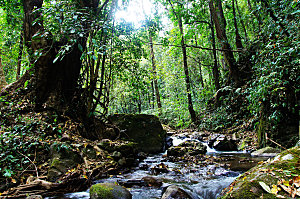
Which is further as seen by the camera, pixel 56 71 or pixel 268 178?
pixel 56 71

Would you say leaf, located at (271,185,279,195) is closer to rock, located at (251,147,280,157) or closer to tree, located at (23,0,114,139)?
rock, located at (251,147,280,157)

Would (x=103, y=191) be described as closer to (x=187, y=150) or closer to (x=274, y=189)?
(x=274, y=189)

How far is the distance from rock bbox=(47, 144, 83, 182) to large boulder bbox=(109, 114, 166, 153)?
3.95m

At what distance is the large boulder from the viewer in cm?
884

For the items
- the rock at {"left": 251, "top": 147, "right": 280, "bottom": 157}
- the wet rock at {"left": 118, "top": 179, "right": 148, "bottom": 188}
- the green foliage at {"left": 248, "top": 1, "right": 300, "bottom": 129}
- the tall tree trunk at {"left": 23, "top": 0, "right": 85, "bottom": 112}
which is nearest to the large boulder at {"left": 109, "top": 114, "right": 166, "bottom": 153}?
the tall tree trunk at {"left": 23, "top": 0, "right": 85, "bottom": 112}

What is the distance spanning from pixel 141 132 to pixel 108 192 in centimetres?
587

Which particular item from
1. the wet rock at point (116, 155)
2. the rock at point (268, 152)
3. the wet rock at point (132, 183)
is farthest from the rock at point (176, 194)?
the rock at point (268, 152)

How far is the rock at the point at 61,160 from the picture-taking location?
12.9ft

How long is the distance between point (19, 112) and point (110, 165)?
132 inches

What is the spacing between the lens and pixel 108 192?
3.20 metres

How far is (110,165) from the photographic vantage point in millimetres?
5145

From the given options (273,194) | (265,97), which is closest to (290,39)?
(265,97)

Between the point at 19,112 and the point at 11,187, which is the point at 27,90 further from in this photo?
the point at 11,187

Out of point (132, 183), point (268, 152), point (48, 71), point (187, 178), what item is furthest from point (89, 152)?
point (268, 152)
